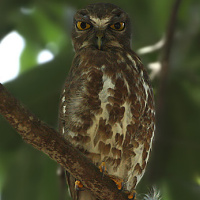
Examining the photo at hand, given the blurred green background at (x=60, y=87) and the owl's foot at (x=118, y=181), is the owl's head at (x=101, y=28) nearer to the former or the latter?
the blurred green background at (x=60, y=87)

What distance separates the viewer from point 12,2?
5.66m

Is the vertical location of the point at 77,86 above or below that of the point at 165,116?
below

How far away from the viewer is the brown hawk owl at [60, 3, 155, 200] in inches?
152

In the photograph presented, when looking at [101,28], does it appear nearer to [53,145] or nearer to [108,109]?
[108,109]

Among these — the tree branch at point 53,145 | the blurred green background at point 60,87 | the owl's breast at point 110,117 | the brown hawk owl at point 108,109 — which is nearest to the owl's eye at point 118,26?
the brown hawk owl at point 108,109

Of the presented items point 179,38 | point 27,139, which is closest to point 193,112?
point 179,38

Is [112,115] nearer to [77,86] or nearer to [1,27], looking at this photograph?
[77,86]

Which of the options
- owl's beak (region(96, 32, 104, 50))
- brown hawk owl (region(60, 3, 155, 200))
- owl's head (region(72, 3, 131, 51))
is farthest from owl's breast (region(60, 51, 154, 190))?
owl's head (region(72, 3, 131, 51))

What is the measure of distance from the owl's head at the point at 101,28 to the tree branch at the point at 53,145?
4.06 ft

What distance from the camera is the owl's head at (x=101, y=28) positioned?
432 cm

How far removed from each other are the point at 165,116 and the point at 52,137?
9.77ft

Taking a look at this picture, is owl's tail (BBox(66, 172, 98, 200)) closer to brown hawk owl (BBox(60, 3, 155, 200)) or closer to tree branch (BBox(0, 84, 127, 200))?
brown hawk owl (BBox(60, 3, 155, 200))

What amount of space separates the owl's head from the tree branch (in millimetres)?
1236

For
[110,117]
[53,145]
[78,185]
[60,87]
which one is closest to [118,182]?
[78,185]
